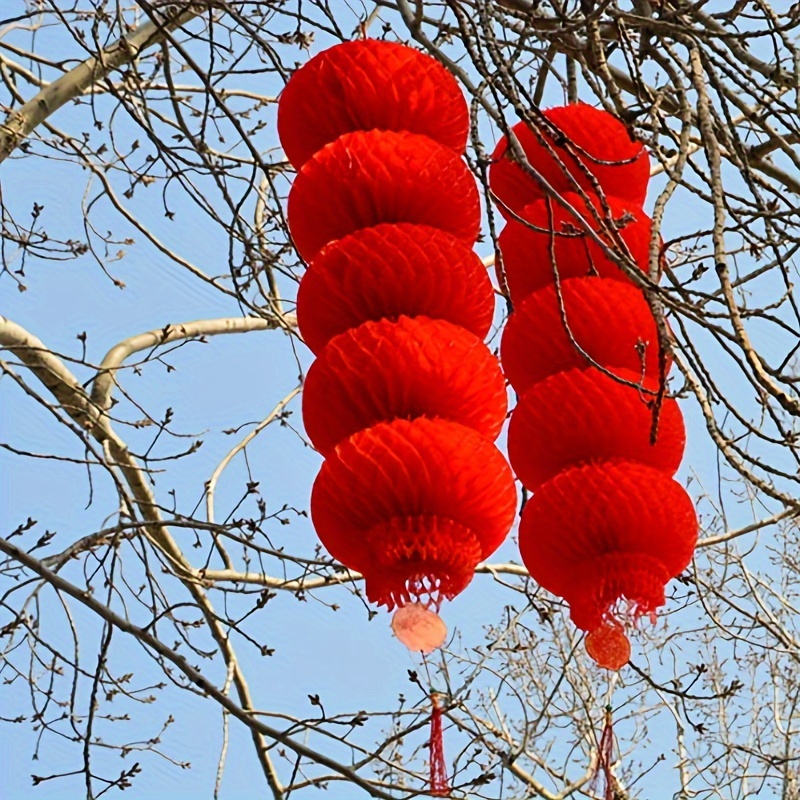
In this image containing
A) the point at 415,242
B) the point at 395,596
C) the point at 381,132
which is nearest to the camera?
the point at 395,596

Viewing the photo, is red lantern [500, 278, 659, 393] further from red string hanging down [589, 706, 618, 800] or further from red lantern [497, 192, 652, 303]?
red string hanging down [589, 706, 618, 800]

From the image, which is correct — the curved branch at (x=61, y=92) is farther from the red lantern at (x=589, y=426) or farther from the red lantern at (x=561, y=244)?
the red lantern at (x=589, y=426)

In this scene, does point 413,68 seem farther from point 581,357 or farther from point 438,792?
point 438,792

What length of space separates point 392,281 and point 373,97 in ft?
0.87

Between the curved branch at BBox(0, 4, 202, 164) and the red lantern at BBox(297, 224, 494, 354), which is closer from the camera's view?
the red lantern at BBox(297, 224, 494, 354)

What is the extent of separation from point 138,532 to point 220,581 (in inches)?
27.5

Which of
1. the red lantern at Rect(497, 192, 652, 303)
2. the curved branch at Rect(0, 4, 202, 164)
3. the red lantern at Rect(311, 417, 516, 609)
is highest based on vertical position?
the curved branch at Rect(0, 4, 202, 164)

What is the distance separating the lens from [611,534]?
0.99 meters

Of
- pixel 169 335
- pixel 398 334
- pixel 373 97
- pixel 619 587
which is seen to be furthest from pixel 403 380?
pixel 169 335

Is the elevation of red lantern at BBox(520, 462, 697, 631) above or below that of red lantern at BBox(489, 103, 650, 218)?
below

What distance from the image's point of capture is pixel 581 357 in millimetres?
1088

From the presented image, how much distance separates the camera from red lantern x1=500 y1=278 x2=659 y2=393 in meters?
1.11

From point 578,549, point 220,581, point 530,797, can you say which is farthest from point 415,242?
point 530,797

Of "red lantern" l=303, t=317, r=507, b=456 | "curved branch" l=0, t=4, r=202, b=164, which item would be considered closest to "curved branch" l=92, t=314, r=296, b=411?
"curved branch" l=0, t=4, r=202, b=164
